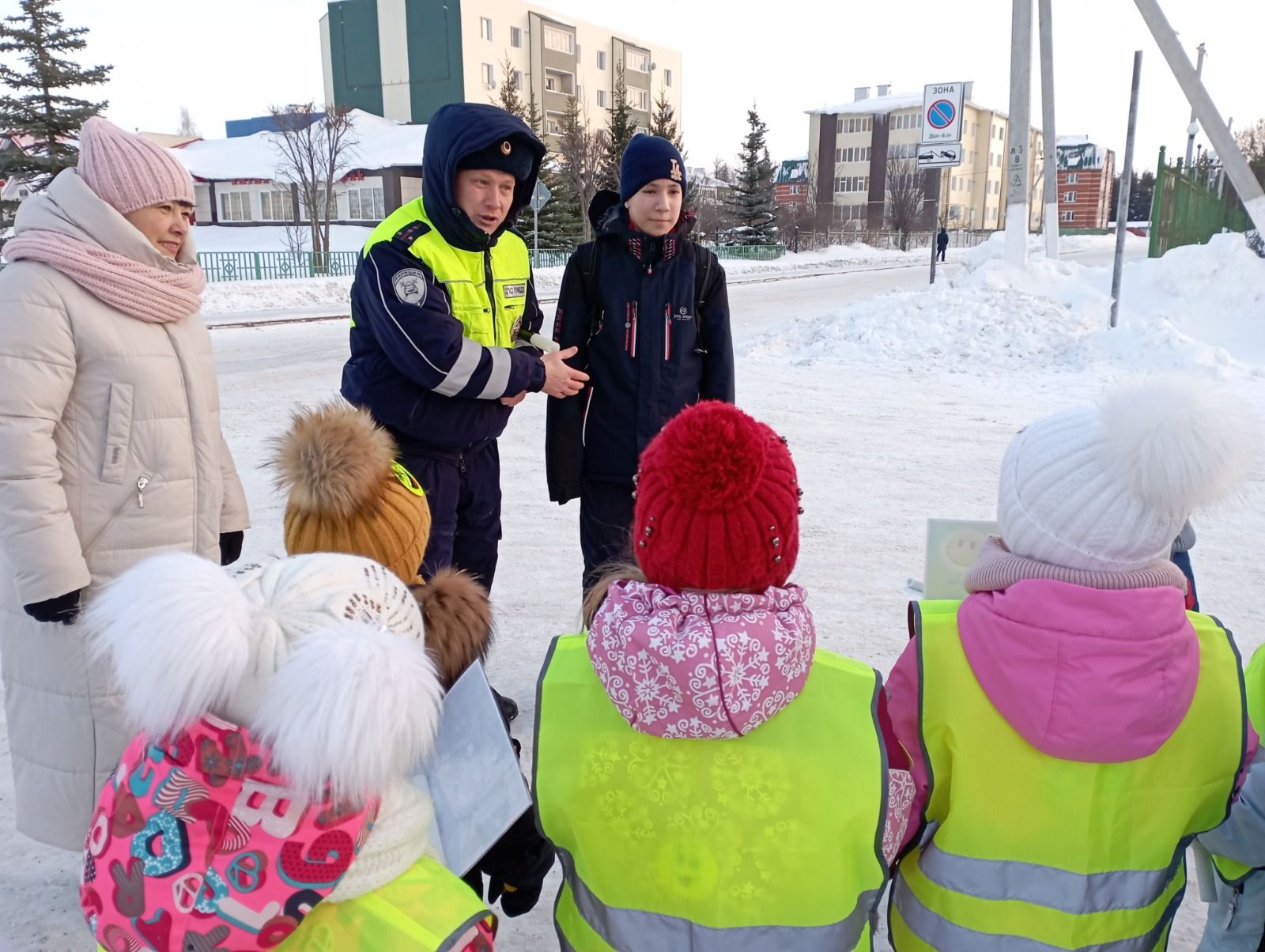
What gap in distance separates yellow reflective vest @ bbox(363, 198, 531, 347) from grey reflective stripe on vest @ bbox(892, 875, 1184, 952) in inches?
75.8

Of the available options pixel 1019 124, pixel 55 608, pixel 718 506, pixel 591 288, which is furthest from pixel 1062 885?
pixel 1019 124

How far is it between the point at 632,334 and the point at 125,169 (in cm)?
161

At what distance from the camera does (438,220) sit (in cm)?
→ 271

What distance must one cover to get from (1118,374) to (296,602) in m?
9.51

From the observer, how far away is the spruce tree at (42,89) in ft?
86.4

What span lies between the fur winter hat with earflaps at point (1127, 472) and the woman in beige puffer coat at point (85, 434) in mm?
1944

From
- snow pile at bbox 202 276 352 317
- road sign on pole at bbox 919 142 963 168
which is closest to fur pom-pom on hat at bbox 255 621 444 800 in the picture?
road sign on pole at bbox 919 142 963 168

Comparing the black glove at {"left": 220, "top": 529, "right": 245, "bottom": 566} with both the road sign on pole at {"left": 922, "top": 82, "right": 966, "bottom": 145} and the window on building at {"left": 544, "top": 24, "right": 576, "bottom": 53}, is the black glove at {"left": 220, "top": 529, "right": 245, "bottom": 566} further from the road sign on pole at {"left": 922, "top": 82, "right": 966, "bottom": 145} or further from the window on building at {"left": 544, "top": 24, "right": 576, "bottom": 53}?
the window on building at {"left": 544, "top": 24, "right": 576, "bottom": 53}

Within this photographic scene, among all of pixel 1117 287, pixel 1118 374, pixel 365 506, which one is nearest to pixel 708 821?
pixel 365 506

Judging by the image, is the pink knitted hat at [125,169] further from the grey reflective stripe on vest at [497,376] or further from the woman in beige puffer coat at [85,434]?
the grey reflective stripe on vest at [497,376]

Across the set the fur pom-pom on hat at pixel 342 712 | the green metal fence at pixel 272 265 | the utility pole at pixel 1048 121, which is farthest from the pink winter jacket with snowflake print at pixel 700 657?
the green metal fence at pixel 272 265

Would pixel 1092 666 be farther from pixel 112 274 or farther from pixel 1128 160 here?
pixel 1128 160

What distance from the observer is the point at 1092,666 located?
1427 millimetres

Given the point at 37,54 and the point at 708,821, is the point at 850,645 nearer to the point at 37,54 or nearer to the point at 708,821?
the point at 708,821
